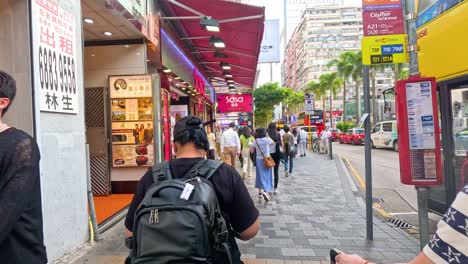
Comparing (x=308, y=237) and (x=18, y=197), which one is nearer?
(x=18, y=197)

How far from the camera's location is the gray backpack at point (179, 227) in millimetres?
1673

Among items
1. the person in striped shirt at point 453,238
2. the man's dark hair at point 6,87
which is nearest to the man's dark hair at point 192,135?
the man's dark hair at point 6,87

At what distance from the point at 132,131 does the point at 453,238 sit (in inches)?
313

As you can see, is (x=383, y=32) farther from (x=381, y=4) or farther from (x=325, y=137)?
(x=325, y=137)

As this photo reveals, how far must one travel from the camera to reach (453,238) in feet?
3.62

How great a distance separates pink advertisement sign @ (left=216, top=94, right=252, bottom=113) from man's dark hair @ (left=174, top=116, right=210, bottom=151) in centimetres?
2352

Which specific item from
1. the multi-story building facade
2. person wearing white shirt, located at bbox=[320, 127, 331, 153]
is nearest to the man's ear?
person wearing white shirt, located at bbox=[320, 127, 331, 153]

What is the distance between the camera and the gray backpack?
1.67m

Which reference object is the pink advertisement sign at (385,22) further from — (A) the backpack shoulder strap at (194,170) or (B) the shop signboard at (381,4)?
(A) the backpack shoulder strap at (194,170)

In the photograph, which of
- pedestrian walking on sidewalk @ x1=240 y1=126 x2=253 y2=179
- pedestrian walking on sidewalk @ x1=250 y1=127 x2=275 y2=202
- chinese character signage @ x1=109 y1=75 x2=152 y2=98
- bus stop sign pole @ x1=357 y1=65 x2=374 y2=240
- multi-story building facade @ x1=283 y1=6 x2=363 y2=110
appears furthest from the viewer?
multi-story building facade @ x1=283 y1=6 x2=363 y2=110

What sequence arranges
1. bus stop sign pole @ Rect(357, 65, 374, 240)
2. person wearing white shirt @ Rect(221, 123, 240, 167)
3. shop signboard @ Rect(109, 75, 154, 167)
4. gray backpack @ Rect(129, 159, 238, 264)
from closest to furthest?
gray backpack @ Rect(129, 159, 238, 264) < bus stop sign pole @ Rect(357, 65, 374, 240) < shop signboard @ Rect(109, 75, 154, 167) < person wearing white shirt @ Rect(221, 123, 240, 167)

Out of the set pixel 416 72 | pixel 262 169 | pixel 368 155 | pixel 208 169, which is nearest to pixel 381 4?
pixel 416 72

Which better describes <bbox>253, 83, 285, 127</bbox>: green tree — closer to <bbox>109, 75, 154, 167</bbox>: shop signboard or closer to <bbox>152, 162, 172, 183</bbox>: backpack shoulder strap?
<bbox>109, 75, 154, 167</bbox>: shop signboard

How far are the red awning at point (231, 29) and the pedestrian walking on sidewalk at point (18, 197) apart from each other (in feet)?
22.1
